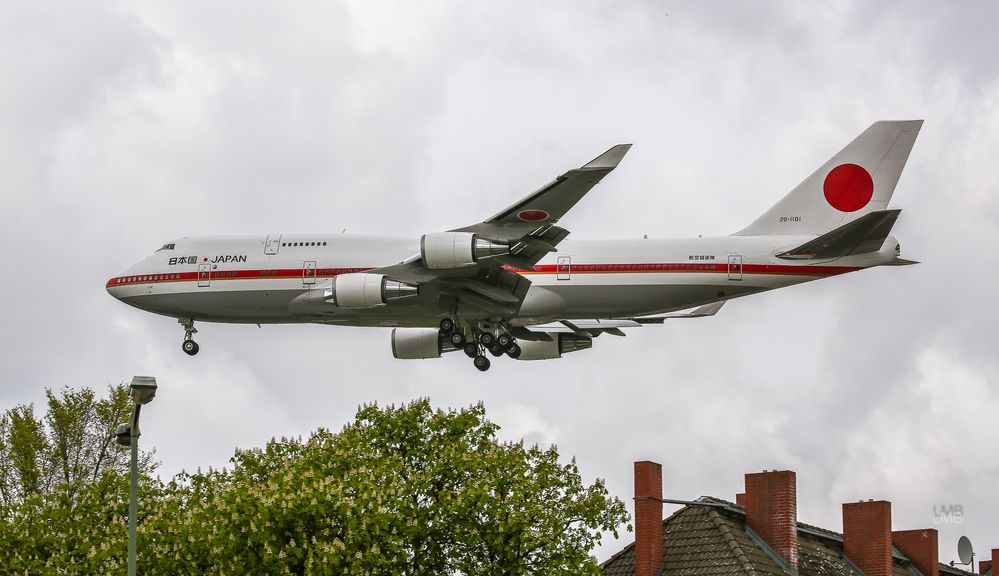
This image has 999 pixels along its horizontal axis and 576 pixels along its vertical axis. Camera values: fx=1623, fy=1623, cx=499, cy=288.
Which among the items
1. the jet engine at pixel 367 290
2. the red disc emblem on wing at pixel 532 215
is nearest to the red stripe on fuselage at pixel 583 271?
the jet engine at pixel 367 290

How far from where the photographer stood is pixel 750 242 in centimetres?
5606

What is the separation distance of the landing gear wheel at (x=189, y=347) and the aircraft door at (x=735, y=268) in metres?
20.3

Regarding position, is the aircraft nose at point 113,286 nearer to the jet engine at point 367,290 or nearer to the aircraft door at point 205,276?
the aircraft door at point 205,276

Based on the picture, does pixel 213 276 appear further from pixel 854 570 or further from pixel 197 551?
pixel 854 570

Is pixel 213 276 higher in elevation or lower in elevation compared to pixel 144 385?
higher

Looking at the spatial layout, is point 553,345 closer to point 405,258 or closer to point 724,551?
point 405,258

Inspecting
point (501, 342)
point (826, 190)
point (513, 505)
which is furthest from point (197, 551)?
point (826, 190)

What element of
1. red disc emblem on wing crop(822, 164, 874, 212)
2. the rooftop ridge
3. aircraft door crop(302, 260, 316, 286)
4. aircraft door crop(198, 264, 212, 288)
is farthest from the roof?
aircraft door crop(198, 264, 212, 288)

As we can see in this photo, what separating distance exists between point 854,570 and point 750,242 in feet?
51.8

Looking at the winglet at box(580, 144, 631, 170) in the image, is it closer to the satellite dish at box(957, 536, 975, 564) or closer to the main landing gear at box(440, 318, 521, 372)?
the main landing gear at box(440, 318, 521, 372)

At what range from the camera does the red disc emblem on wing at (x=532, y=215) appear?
52578 mm

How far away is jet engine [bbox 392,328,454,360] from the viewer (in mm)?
64125

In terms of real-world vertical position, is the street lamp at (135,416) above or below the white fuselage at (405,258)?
below

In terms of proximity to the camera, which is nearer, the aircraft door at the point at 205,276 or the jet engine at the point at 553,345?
the aircraft door at the point at 205,276
